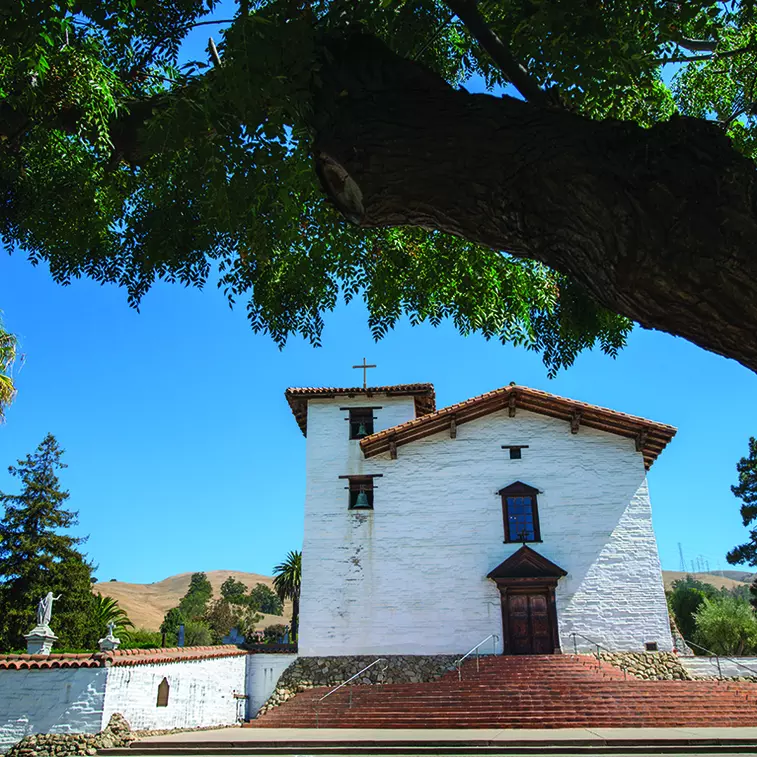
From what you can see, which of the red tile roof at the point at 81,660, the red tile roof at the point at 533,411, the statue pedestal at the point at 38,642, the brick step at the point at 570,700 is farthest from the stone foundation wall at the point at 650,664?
the statue pedestal at the point at 38,642

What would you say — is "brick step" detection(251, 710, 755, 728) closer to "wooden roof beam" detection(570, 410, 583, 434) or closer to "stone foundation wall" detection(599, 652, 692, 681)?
"stone foundation wall" detection(599, 652, 692, 681)

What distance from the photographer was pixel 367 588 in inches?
873

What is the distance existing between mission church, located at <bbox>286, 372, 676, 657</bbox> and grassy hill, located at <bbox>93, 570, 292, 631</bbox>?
64231 millimetres

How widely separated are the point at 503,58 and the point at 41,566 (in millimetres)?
31799

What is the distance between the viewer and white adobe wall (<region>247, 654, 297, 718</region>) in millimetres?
21406

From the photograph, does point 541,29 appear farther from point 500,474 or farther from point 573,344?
point 500,474

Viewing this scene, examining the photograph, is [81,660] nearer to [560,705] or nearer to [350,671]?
[350,671]

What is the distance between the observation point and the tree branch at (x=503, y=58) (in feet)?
11.3

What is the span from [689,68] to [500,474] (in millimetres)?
16958

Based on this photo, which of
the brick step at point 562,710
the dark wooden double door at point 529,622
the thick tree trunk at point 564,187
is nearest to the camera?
the thick tree trunk at point 564,187

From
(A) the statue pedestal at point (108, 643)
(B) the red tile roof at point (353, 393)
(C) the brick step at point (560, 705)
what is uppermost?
(B) the red tile roof at point (353, 393)

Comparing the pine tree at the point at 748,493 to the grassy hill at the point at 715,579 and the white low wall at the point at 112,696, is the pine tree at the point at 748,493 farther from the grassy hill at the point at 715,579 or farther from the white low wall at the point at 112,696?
the grassy hill at the point at 715,579

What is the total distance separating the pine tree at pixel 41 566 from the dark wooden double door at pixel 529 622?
17.7 meters

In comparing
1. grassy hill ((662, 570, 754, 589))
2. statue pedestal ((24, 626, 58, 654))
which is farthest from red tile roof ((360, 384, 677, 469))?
grassy hill ((662, 570, 754, 589))
